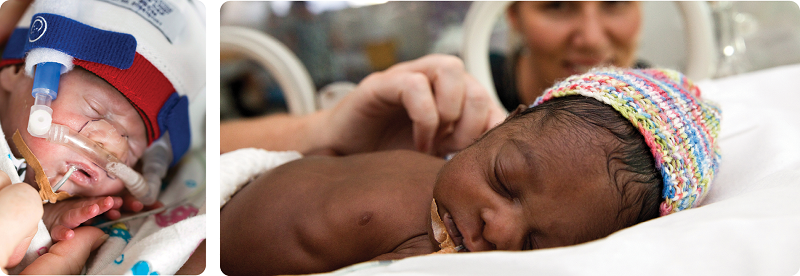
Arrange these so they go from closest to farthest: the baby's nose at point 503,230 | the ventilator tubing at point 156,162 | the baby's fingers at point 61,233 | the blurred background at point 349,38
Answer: the baby's nose at point 503,230 < the baby's fingers at point 61,233 < the ventilator tubing at point 156,162 < the blurred background at point 349,38

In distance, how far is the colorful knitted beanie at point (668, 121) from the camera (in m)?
0.64

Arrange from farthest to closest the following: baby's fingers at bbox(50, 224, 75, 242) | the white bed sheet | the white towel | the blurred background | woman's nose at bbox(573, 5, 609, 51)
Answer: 1. the blurred background
2. woman's nose at bbox(573, 5, 609, 51)
3. the white towel
4. baby's fingers at bbox(50, 224, 75, 242)
5. the white bed sheet

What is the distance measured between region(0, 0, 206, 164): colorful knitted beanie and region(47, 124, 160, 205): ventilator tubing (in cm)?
8

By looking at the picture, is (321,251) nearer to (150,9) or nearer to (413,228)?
(413,228)

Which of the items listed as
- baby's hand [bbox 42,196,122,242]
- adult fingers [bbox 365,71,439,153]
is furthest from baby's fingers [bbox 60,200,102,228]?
adult fingers [bbox 365,71,439,153]

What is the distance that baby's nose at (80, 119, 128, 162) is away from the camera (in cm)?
76

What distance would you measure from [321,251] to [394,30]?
169 centimetres

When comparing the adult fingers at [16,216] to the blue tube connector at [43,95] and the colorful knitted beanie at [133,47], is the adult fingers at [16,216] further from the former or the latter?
the colorful knitted beanie at [133,47]

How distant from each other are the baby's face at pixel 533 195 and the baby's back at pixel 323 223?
0.28 feet

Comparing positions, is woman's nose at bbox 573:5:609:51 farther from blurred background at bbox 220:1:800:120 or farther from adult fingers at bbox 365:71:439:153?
adult fingers at bbox 365:71:439:153

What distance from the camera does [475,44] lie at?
1.61 m

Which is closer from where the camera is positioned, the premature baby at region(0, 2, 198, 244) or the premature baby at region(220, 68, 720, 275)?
the premature baby at region(220, 68, 720, 275)

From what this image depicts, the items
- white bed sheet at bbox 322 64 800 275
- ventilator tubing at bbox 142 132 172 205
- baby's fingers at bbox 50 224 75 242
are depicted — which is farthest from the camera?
ventilator tubing at bbox 142 132 172 205

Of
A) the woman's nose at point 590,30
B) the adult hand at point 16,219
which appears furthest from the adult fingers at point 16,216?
the woman's nose at point 590,30
